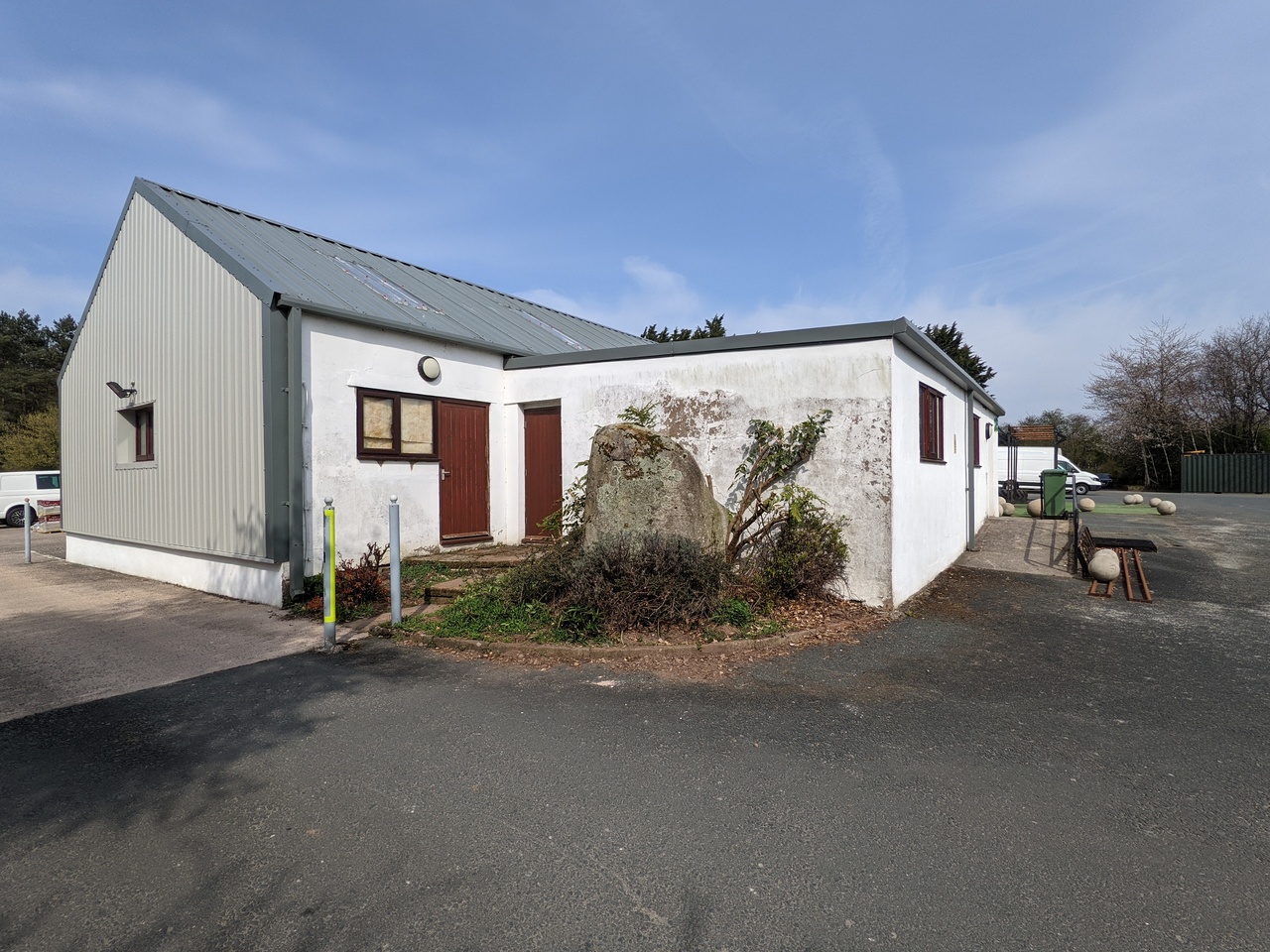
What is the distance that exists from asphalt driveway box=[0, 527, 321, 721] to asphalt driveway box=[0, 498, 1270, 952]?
49 cm

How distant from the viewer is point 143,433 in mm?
10984

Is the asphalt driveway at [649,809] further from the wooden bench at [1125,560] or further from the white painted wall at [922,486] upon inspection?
the wooden bench at [1125,560]

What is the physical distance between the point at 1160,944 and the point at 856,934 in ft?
3.17

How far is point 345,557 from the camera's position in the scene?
8.55m

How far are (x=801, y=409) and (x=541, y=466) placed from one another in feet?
15.4

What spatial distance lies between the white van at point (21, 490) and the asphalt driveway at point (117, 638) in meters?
15.4

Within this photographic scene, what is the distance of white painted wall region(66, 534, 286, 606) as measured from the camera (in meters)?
8.09

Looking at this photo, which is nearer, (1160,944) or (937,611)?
(1160,944)

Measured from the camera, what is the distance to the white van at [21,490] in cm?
2162

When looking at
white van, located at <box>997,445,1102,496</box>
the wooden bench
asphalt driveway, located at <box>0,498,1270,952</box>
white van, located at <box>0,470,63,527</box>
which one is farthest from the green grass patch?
white van, located at <box>997,445,1102,496</box>

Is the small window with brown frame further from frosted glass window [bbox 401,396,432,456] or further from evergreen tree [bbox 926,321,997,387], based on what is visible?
evergreen tree [bbox 926,321,997,387]

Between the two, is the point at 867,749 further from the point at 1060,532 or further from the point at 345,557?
the point at 1060,532

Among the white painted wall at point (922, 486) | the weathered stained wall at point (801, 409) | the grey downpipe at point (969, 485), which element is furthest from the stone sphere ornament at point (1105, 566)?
the weathered stained wall at point (801, 409)

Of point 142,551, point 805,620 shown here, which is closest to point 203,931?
point 805,620
